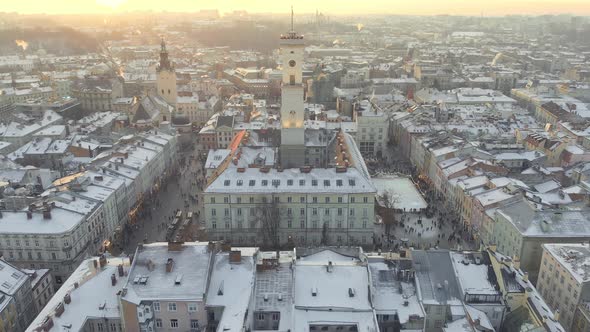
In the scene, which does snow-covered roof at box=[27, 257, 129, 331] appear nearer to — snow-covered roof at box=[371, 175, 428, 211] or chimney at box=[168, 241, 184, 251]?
chimney at box=[168, 241, 184, 251]

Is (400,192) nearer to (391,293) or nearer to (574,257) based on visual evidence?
(574,257)

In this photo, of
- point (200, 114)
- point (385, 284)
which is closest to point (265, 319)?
point (385, 284)

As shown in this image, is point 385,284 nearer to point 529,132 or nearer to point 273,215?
point 273,215

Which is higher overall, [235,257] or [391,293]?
[235,257]

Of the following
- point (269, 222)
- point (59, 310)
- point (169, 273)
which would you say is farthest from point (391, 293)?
point (59, 310)

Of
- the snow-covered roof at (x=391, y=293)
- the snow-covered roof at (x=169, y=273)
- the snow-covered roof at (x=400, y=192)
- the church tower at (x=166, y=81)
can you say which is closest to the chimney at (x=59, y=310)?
the snow-covered roof at (x=169, y=273)

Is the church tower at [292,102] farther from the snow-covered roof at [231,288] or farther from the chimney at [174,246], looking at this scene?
the chimney at [174,246]
